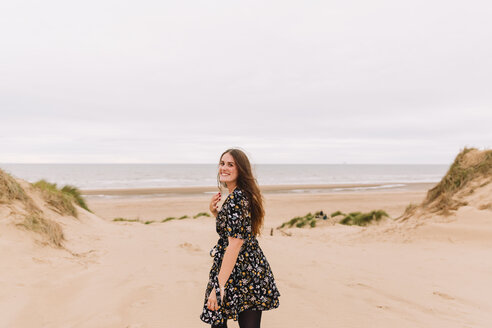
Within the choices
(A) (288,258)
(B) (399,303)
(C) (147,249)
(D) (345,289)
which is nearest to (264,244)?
(A) (288,258)

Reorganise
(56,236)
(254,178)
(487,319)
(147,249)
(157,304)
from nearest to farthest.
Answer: (254,178), (487,319), (157,304), (56,236), (147,249)

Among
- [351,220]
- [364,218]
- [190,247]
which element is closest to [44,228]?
[190,247]

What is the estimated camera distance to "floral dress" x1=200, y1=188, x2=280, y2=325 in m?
2.57

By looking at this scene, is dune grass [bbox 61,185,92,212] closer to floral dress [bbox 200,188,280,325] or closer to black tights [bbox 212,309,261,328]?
floral dress [bbox 200,188,280,325]

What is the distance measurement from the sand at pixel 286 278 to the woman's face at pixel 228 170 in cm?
228

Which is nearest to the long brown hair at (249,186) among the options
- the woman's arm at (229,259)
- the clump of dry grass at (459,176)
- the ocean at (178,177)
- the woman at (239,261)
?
the woman at (239,261)

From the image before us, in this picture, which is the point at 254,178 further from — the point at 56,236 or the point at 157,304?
the point at 56,236

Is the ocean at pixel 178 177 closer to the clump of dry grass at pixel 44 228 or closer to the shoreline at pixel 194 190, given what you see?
the shoreline at pixel 194 190

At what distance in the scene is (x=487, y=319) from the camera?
4105mm

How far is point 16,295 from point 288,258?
16.1 feet

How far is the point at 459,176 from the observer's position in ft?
34.4

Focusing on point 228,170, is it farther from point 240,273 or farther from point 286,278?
point 286,278

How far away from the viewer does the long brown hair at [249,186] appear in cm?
271

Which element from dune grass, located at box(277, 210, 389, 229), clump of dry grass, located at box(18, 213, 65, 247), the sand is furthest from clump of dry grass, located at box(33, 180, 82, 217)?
dune grass, located at box(277, 210, 389, 229)
